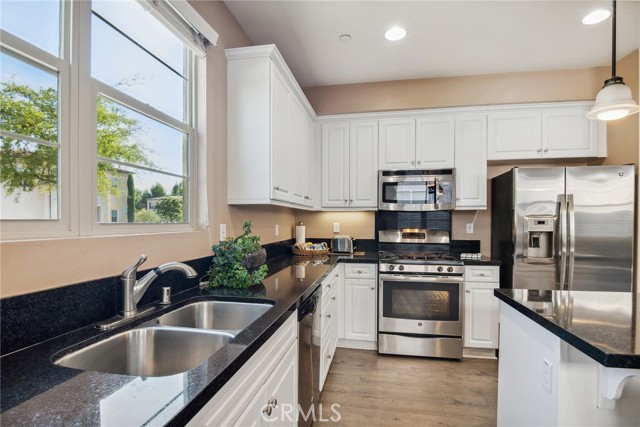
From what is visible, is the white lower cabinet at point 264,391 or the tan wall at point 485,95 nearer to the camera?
the white lower cabinet at point 264,391

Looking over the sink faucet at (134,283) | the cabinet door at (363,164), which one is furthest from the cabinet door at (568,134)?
the sink faucet at (134,283)

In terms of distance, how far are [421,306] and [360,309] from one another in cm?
58

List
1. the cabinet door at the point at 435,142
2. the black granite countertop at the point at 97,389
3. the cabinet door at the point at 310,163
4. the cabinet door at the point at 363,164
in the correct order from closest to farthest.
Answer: the black granite countertop at the point at 97,389 → the cabinet door at the point at 310,163 → the cabinet door at the point at 435,142 → the cabinet door at the point at 363,164

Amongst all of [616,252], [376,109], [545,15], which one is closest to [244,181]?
[376,109]

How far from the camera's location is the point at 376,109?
329cm

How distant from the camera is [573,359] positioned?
108 centimetres

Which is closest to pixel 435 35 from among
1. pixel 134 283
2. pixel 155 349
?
pixel 134 283

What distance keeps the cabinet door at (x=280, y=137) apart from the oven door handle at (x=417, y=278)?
1222mm

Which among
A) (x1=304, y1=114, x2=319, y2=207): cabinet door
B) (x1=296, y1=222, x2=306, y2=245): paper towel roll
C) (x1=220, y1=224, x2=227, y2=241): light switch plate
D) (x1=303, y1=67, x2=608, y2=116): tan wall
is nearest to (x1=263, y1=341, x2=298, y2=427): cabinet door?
(x1=220, y1=224, x2=227, y2=241): light switch plate

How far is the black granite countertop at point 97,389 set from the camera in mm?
576

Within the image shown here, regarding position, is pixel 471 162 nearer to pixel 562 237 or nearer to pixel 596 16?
pixel 562 237

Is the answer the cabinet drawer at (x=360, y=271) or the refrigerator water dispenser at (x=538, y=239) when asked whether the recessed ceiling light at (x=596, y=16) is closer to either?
the refrigerator water dispenser at (x=538, y=239)

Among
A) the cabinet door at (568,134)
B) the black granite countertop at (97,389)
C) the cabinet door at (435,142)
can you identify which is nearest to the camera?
the black granite countertop at (97,389)

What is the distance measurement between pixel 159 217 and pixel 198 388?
3.87ft
